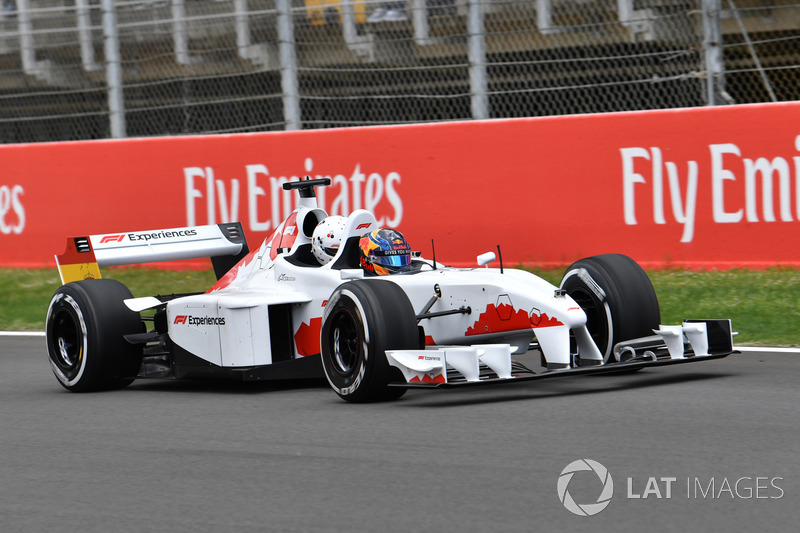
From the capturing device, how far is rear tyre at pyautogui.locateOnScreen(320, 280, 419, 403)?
22.2ft

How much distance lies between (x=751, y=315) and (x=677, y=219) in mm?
1325

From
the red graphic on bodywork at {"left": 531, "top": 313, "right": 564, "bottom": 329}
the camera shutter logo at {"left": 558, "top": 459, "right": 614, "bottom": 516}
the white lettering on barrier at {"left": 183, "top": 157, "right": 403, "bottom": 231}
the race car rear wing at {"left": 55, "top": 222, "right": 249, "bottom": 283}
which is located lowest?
the camera shutter logo at {"left": 558, "top": 459, "right": 614, "bottom": 516}

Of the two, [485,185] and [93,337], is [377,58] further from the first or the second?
[93,337]

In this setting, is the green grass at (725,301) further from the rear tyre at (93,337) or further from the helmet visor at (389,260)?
the rear tyre at (93,337)

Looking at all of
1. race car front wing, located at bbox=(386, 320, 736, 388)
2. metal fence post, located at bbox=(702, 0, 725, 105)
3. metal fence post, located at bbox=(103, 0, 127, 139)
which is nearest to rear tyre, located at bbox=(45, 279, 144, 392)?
race car front wing, located at bbox=(386, 320, 736, 388)

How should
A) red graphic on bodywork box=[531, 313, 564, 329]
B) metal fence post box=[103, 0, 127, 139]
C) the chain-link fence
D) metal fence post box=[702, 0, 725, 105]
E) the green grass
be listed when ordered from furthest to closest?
metal fence post box=[103, 0, 127, 139]
the chain-link fence
metal fence post box=[702, 0, 725, 105]
the green grass
red graphic on bodywork box=[531, 313, 564, 329]

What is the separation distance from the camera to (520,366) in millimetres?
7168

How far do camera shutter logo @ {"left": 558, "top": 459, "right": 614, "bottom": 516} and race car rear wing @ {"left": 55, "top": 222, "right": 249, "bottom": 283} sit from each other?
4491 millimetres

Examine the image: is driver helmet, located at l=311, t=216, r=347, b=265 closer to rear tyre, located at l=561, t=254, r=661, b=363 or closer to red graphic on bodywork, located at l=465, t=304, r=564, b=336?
red graphic on bodywork, located at l=465, t=304, r=564, b=336

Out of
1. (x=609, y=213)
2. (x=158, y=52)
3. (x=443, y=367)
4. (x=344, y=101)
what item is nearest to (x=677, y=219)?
(x=609, y=213)

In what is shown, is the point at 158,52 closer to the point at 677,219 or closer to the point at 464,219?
the point at 464,219

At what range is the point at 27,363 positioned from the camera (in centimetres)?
962

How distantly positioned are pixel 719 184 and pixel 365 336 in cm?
468

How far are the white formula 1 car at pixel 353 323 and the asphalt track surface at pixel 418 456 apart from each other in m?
0.18
